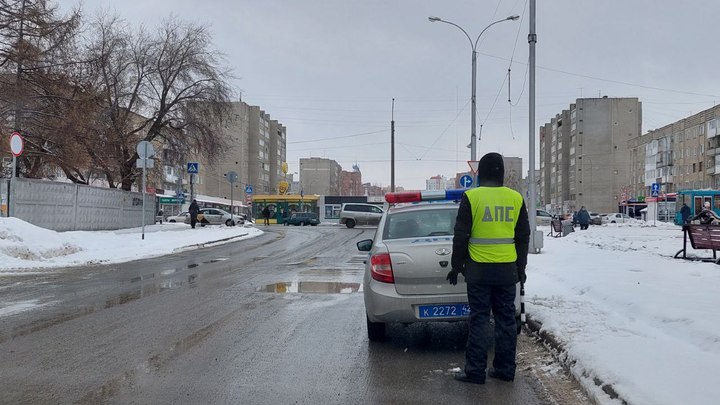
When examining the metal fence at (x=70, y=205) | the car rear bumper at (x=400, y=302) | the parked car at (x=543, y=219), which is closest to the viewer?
the car rear bumper at (x=400, y=302)

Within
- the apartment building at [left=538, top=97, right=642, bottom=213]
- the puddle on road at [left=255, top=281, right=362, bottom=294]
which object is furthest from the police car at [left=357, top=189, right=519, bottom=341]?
the apartment building at [left=538, top=97, right=642, bottom=213]

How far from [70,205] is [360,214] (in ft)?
69.5

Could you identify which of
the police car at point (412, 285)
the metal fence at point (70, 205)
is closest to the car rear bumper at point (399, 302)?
the police car at point (412, 285)

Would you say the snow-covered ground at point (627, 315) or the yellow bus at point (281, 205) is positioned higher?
the yellow bus at point (281, 205)

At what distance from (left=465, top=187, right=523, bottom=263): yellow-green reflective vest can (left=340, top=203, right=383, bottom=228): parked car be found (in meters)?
35.2

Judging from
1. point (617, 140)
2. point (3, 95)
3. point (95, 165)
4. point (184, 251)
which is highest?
point (617, 140)

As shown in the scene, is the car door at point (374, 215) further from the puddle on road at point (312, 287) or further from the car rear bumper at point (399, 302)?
the car rear bumper at point (399, 302)

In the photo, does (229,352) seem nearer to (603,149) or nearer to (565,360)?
(565,360)

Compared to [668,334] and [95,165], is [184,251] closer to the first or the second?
[95,165]

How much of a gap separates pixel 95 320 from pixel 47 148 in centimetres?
2022

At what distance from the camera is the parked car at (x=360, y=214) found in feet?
133

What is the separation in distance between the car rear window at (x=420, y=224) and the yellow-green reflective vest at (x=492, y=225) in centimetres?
178

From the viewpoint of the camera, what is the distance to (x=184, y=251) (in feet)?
67.2

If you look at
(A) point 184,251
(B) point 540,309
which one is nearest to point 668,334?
(B) point 540,309
